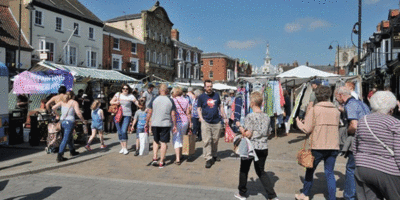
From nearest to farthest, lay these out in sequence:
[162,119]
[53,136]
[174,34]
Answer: [162,119] < [53,136] < [174,34]

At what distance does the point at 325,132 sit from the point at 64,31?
87.2 ft

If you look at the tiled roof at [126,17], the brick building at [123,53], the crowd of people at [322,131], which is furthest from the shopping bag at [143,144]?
the tiled roof at [126,17]

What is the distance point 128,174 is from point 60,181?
1.25 meters

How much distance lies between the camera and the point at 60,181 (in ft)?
18.0

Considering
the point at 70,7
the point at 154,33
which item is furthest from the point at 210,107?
the point at 154,33

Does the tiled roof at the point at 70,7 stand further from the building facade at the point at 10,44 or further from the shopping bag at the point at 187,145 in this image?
the shopping bag at the point at 187,145

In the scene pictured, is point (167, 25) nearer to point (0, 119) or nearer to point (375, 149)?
point (0, 119)

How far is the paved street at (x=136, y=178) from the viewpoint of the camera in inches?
190

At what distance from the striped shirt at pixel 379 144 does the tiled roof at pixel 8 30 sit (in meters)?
23.2

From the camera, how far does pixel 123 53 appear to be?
1319 inches

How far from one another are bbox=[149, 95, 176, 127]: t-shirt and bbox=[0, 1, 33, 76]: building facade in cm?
1816

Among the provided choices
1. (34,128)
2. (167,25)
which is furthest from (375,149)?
(167,25)

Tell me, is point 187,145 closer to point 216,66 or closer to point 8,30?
point 8,30

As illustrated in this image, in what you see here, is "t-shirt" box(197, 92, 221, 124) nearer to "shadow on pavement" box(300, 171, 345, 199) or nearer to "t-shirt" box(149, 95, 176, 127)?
"t-shirt" box(149, 95, 176, 127)
